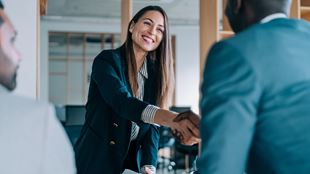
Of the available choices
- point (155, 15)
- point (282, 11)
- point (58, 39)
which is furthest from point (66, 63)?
point (282, 11)

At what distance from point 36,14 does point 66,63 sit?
926 centimetres

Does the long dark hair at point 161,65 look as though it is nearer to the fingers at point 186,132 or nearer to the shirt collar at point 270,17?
the fingers at point 186,132

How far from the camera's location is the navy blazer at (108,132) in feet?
5.20

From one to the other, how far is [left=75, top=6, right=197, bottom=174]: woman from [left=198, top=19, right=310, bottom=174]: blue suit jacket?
0.69 m

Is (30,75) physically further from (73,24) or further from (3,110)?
(73,24)

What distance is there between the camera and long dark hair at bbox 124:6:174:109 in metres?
1.69

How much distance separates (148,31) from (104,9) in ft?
24.5

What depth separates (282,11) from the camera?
2.95ft

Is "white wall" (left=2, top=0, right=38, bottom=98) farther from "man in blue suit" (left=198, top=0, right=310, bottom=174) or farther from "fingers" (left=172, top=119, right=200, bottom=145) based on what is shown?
"man in blue suit" (left=198, top=0, right=310, bottom=174)

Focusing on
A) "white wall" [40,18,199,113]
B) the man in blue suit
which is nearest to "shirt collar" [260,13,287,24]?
the man in blue suit

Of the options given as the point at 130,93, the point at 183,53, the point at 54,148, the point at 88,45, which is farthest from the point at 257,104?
the point at 88,45

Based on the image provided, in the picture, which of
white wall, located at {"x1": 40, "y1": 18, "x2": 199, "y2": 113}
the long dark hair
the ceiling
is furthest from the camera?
white wall, located at {"x1": 40, "y1": 18, "x2": 199, "y2": 113}

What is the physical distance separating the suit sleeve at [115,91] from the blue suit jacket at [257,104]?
49cm

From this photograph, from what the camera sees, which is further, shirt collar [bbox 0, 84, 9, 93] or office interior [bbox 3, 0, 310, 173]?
office interior [bbox 3, 0, 310, 173]
